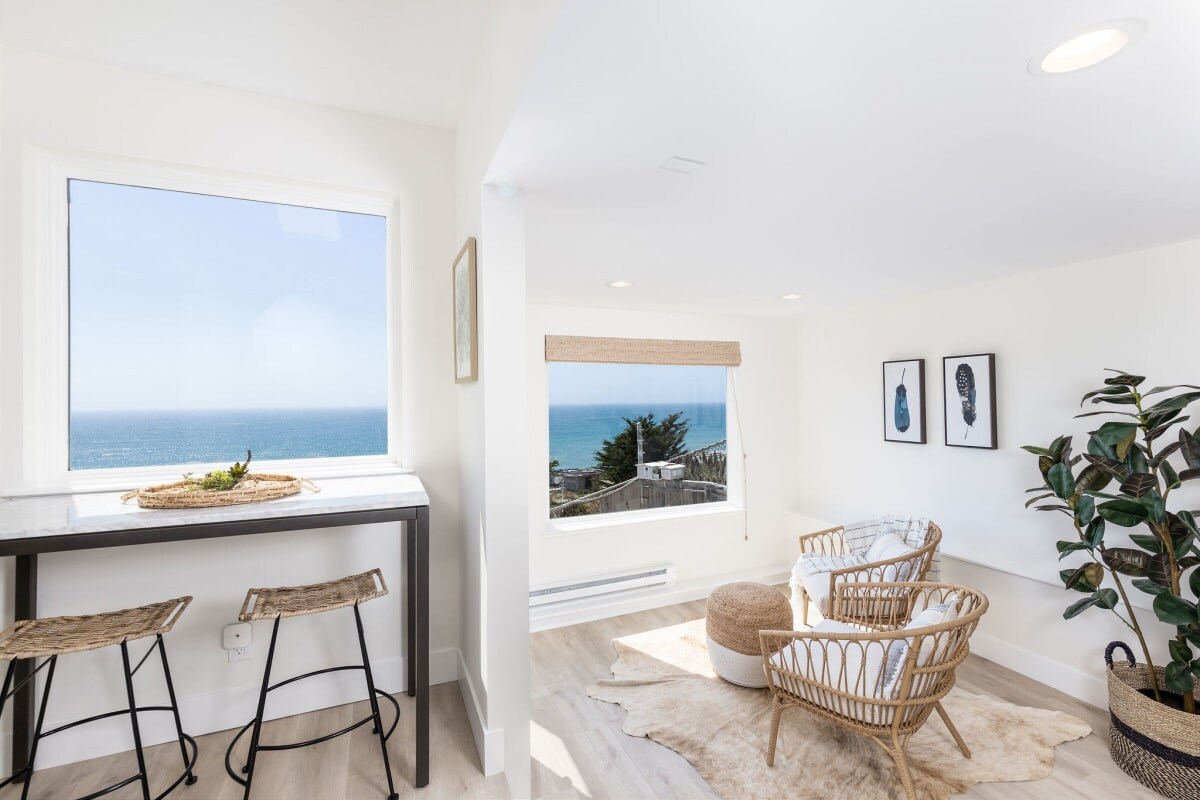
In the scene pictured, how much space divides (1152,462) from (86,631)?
4.09 metres

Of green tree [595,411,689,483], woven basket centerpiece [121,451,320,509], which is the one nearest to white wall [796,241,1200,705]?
green tree [595,411,689,483]

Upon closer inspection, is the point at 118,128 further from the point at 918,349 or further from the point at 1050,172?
the point at 918,349

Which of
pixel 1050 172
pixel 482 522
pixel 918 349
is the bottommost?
pixel 482 522

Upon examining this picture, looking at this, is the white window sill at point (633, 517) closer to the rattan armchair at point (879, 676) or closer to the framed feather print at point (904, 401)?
the framed feather print at point (904, 401)

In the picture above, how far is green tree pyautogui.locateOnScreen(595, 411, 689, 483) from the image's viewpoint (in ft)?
14.5

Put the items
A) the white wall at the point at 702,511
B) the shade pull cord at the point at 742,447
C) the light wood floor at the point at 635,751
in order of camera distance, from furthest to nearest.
A: the shade pull cord at the point at 742,447 → the white wall at the point at 702,511 → the light wood floor at the point at 635,751

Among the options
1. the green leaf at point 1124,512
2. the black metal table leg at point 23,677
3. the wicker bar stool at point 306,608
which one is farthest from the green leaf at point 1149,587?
the black metal table leg at point 23,677

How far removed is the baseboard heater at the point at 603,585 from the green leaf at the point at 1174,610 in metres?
2.74

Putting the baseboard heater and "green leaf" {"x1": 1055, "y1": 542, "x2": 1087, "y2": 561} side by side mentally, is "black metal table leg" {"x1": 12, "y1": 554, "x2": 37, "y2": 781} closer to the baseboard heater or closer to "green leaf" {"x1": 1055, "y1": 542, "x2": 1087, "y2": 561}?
the baseboard heater

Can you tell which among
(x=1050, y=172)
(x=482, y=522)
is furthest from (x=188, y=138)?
(x=1050, y=172)

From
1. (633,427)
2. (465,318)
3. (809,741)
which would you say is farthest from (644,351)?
(809,741)

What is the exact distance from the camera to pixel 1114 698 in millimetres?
2312

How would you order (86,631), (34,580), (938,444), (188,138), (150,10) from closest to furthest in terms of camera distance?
(86,631)
(150,10)
(34,580)
(188,138)
(938,444)

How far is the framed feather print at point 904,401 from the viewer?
3.69 metres
